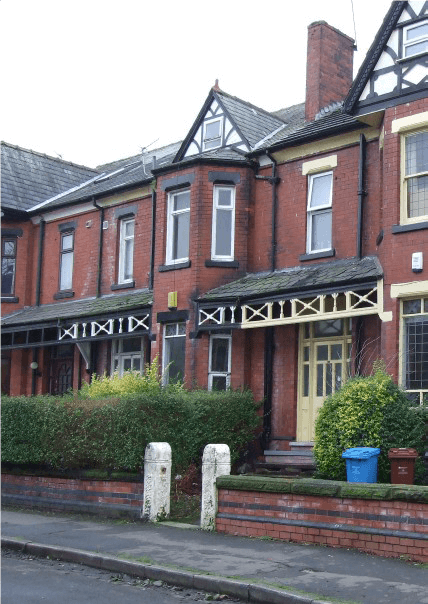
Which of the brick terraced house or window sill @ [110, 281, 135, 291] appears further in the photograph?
window sill @ [110, 281, 135, 291]

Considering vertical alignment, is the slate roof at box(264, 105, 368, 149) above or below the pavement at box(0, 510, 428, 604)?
above

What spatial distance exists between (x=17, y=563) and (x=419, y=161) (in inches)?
392

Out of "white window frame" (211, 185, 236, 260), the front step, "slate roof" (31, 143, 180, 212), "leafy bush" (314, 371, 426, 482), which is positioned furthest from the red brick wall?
"slate roof" (31, 143, 180, 212)

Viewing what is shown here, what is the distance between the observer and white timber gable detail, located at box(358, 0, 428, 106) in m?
16.0

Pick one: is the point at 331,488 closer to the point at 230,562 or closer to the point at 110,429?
the point at 230,562

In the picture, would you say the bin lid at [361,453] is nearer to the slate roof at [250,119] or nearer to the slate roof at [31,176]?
the slate roof at [250,119]

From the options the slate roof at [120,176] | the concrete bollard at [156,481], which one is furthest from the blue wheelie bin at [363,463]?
the slate roof at [120,176]

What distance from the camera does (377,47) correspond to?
16562mm

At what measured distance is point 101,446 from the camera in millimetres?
14062

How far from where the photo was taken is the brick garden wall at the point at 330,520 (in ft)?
32.6

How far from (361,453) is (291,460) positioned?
15.8 ft

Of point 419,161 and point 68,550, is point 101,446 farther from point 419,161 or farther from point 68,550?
point 419,161

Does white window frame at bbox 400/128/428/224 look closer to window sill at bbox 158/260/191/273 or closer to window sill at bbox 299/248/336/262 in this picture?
window sill at bbox 299/248/336/262

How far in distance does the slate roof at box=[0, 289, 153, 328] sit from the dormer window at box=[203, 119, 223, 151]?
13.4ft
